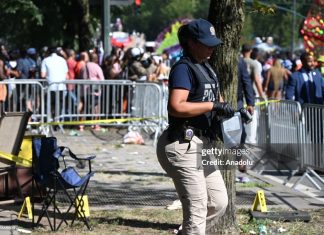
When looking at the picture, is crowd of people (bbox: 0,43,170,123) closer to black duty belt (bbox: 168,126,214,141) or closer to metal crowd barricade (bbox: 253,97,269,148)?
metal crowd barricade (bbox: 253,97,269,148)

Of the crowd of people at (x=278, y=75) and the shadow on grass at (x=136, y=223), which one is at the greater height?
the crowd of people at (x=278, y=75)

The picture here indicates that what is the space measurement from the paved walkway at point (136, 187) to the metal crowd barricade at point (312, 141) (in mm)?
493

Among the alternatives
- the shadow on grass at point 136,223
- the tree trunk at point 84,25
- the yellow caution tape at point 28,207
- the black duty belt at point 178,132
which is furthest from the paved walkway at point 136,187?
the tree trunk at point 84,25

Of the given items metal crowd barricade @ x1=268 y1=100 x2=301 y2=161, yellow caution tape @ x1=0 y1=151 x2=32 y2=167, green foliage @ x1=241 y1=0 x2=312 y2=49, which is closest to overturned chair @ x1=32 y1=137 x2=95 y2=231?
yellow caution tape @ x1=0 y1=151 x2=32 y2=167

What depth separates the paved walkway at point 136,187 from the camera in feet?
28.9

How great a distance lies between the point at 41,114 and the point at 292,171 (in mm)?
6187

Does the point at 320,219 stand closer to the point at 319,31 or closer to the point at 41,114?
the point at 41,114

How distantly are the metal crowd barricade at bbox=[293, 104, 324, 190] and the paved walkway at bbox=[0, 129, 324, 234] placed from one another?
1.62 ft

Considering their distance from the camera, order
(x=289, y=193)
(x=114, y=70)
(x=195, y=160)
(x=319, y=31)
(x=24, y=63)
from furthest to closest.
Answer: (x=319, y=31) → (x=24, y=63) → (x=114, y=70) → (x=289, y=193) → (x=195, y=160)

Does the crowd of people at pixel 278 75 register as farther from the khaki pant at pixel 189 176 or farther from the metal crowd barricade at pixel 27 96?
the khaki pant at pixel 189 176

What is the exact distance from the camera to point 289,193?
32.0 ft

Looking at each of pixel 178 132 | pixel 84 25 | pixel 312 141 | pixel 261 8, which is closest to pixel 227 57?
pixel 261 8

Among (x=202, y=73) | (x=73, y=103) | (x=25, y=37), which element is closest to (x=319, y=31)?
(x=73, y=103)

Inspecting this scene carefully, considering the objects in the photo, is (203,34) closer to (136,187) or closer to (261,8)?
(261,8)
